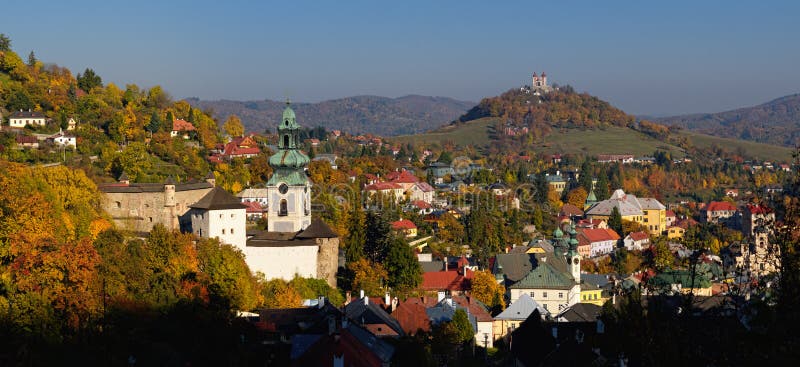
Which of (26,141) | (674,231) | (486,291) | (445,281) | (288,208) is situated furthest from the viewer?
(674,231)

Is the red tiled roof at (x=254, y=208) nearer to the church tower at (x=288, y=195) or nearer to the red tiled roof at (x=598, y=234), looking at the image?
the church tower at (x=288, y=195)

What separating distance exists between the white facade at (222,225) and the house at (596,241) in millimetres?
41884

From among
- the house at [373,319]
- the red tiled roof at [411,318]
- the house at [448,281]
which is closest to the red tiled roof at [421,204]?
the house at [448,281]

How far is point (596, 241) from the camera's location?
83.8 metres

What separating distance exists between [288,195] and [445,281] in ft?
34.2

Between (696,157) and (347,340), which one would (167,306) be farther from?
(696,157)

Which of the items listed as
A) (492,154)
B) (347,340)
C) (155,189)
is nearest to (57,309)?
(347,340)

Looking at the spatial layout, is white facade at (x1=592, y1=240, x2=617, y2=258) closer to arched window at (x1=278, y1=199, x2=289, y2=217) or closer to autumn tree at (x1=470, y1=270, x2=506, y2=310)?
autumn tree at (x1=470, y1=270, x2=506, y2=310)

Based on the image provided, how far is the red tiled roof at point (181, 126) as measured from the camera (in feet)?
244

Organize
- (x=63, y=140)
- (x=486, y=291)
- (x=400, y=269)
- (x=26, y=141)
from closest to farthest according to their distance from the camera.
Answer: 1. (x=400, y=269)
2. (x=486, y=291)
3. (x=26, y=141)
4. (x=63, y=140)

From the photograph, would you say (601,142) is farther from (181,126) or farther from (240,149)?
(181,126)

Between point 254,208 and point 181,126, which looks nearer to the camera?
point 254,208

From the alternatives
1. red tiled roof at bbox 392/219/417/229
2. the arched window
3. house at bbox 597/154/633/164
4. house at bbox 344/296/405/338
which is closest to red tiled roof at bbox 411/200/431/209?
red tiled roof at bbox 392/219/417/229

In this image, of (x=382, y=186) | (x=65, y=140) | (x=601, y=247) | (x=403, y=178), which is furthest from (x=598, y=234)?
(x=65, y=140)
